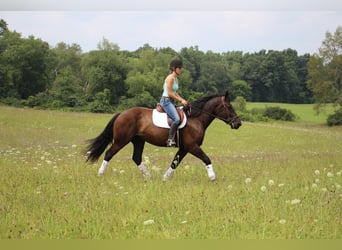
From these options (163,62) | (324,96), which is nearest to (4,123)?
(324,96)

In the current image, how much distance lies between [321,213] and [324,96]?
5607 cm

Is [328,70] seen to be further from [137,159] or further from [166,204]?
[166,204]

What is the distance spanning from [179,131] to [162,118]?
608 mm

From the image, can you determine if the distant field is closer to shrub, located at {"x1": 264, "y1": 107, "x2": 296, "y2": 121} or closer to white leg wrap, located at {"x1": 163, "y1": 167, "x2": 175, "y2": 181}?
shrub, located at {"x1": 264, "y1": 107, "x2": 296, "y2": 121}

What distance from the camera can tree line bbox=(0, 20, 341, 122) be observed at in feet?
192

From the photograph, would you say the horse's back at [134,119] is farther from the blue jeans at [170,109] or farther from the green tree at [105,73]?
the green tree at [105,73]

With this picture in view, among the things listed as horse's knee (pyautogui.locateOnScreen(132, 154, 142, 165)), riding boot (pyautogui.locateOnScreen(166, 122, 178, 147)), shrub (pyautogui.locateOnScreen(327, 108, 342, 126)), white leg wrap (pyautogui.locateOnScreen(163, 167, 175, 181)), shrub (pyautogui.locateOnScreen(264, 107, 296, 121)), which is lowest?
shrub (pyautogui.locateOnScreen(264, 107, 296, 121))

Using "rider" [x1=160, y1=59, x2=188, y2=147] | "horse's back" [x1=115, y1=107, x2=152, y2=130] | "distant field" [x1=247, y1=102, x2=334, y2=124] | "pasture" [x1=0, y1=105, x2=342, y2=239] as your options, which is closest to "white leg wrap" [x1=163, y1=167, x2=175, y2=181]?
"pasture" [x1=0, y1=105, x2=342, y2=239]

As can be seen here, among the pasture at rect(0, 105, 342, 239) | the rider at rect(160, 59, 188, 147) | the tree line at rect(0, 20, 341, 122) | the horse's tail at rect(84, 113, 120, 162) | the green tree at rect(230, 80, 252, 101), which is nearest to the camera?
the pasture at rect(0, 105, 342, 239)

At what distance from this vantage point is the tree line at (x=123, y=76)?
58469 millimetres

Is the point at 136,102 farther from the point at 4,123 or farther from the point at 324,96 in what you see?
the point at 4,123

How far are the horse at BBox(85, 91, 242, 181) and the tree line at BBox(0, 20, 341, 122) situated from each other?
34713 millimetres

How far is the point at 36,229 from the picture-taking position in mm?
6012

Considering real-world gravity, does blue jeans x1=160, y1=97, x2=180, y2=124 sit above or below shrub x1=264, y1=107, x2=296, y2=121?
above
